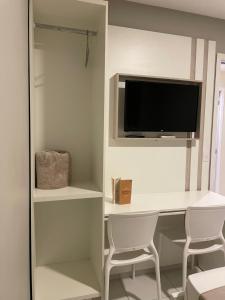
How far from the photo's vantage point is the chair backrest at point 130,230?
1688mm

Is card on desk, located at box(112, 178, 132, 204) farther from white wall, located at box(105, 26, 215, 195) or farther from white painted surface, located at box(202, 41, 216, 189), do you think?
white painted surface, located at box(202, 41, 216, 189)

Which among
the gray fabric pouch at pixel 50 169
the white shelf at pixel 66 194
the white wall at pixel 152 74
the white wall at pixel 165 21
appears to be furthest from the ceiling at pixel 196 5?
the white shelf at pixel 66 194

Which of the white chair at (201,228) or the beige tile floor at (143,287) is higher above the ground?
the white chair at (201,228)

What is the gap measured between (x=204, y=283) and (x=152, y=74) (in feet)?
5.75

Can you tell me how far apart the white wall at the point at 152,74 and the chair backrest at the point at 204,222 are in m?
0.56

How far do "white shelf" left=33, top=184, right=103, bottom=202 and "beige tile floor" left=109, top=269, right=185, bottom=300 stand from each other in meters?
1.05

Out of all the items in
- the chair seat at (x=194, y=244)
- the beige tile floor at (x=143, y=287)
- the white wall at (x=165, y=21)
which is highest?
the white wall at (x=165, y=21)

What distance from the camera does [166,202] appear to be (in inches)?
84.6

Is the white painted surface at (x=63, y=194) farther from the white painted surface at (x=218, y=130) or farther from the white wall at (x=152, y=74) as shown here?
the white painted surface at (x=218, y=130)

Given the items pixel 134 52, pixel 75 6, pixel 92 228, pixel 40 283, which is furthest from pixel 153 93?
pixel 40 283

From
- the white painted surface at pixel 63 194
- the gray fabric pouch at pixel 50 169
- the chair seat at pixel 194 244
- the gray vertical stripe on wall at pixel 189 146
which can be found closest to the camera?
the white painted surface at pixel 63 194

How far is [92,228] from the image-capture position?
2062 mm

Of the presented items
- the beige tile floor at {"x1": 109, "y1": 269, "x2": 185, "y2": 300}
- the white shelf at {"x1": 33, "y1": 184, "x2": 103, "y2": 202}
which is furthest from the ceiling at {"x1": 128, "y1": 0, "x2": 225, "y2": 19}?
the beige tile floor at {"x1": 109, "y1": 269, "x2": 185, "y2": 300}

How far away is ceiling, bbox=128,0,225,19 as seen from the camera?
217cm
